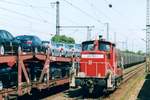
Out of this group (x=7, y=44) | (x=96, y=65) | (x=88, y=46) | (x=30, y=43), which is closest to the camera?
(x=7, y=44)

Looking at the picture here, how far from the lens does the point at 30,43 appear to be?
19484 mm

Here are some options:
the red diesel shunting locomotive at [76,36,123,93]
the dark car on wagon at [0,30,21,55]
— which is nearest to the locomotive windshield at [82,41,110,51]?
the red diesel shunting locomotive at [76,36,123,93]

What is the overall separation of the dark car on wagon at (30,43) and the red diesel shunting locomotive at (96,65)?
101 inches

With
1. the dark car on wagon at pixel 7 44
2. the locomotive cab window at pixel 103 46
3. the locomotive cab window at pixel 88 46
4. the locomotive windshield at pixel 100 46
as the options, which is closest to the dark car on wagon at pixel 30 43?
the dark car on wagon at pixel 7 44

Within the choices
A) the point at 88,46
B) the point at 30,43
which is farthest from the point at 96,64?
the point at 30,43

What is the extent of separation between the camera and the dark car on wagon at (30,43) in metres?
18.4

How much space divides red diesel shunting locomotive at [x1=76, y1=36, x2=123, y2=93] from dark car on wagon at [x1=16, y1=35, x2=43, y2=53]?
2575 millimetres

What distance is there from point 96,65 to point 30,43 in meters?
3.78

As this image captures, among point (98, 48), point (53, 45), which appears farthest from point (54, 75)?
point (98, 48)

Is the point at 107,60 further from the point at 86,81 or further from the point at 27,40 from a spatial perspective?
the point at 27,40

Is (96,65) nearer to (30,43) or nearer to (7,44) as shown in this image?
(30,43)

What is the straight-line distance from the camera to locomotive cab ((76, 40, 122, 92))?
19362mm

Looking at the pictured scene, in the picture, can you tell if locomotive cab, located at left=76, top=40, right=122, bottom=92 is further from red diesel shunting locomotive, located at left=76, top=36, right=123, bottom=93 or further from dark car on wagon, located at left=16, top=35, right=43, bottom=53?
dark car on wagon, located at left=16, top=35, right=43, bottom=53

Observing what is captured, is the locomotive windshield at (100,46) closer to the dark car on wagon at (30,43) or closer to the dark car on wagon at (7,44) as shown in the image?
the dark car on wagon at (30,43)
